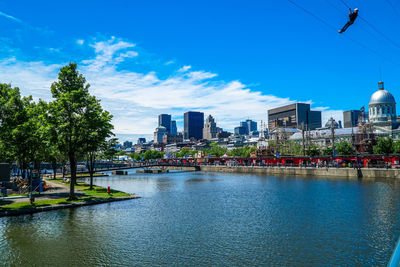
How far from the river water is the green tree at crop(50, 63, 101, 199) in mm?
9298

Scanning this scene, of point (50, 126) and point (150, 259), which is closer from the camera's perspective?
point (150, 259)

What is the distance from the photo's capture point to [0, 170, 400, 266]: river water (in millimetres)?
22391

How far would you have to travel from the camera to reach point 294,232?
2912 cm

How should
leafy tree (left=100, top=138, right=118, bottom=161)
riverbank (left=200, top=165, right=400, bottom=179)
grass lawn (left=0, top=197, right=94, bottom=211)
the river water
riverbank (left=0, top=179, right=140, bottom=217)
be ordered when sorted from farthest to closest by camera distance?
riverbank (left=200, top=165, right=400, bottom=179)
leafy tree (left=100, top=138, right=118, bottom=161)
grass lawn (left=0, top=197, right=94, bottom=211)
riverbank (left=0, top=179, right=140, bottom=217)
the river water

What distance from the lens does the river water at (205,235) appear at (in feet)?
73.5

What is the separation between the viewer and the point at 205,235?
28.3 meters

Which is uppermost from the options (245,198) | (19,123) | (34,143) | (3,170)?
(19,123)

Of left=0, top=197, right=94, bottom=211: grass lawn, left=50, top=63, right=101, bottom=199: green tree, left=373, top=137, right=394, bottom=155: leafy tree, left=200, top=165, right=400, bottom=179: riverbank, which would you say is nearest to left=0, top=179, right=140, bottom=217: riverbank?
left=0, top=197, right=94, bottom=211: grass lawn

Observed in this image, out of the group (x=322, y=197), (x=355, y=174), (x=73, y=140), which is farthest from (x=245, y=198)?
(x=355, y=174)

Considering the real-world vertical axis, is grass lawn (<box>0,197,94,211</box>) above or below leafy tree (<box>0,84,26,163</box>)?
below

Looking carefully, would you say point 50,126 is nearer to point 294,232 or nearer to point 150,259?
point 150,259

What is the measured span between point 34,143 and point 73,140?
9.25m

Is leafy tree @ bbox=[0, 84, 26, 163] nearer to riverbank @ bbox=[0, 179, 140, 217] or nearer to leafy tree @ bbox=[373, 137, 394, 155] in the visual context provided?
riverbank @ bbox=[0, 179, 140, 217]

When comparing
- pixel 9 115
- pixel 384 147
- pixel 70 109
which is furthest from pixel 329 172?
pixel 9 115
